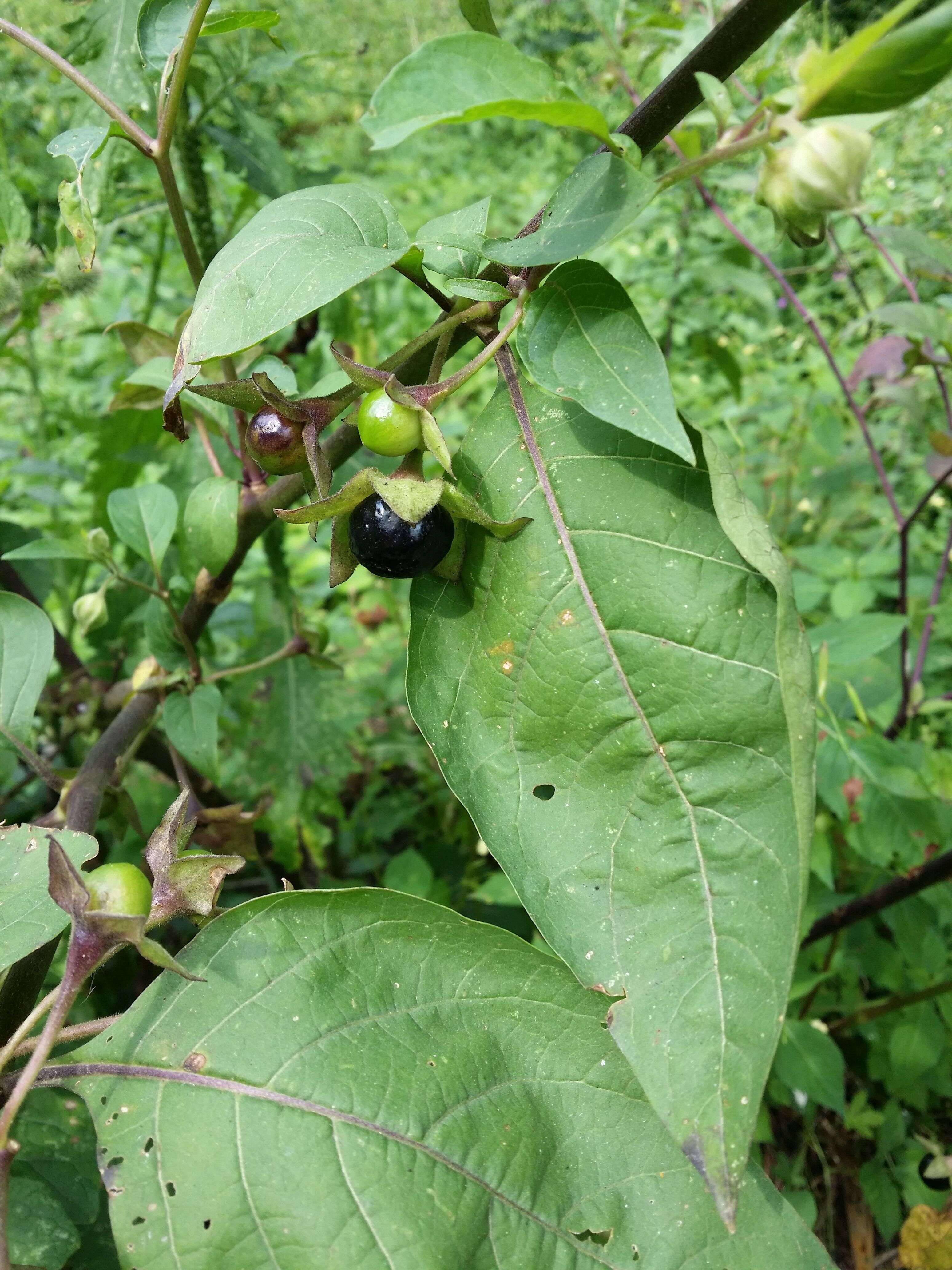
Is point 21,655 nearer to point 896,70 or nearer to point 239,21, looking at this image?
point 239,21

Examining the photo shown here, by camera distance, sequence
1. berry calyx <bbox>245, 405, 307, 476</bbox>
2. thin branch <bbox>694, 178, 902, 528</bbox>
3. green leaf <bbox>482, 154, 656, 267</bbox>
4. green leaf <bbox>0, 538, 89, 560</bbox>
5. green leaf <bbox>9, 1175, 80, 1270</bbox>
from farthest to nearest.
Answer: thin branch <bbox>694, 178, 902, 528</bbox>, green leaf <bbox>0, 538, 89, 560</bbox>, green leaf <bbox>9, 1175, 80, 1270</bbox>, berry calyx <bbox>245, 405, 307, 476</bbox>, green leaf <bbox>482, 154, 656, 267</bbox>

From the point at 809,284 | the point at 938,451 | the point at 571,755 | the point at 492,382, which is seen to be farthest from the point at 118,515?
the point at 809,284

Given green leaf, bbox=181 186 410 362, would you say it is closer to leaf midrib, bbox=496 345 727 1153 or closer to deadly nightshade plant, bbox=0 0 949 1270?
deadly nightshade plant, bbox=0 0 949 1270

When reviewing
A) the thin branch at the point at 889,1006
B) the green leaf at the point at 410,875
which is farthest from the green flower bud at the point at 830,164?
Result: the green leaf at the point at 410,875

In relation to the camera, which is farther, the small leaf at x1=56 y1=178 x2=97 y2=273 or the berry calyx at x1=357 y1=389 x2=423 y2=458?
the small leaf at x1=56 y1=178 x2=97 y2=273

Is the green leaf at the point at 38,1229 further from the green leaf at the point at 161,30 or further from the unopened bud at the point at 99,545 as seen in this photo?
the green leaf at the point at 161,30

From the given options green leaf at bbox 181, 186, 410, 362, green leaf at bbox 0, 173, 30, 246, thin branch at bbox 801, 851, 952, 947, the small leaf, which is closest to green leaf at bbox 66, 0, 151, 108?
green leaf at bbox 0, 173, 30, 246
